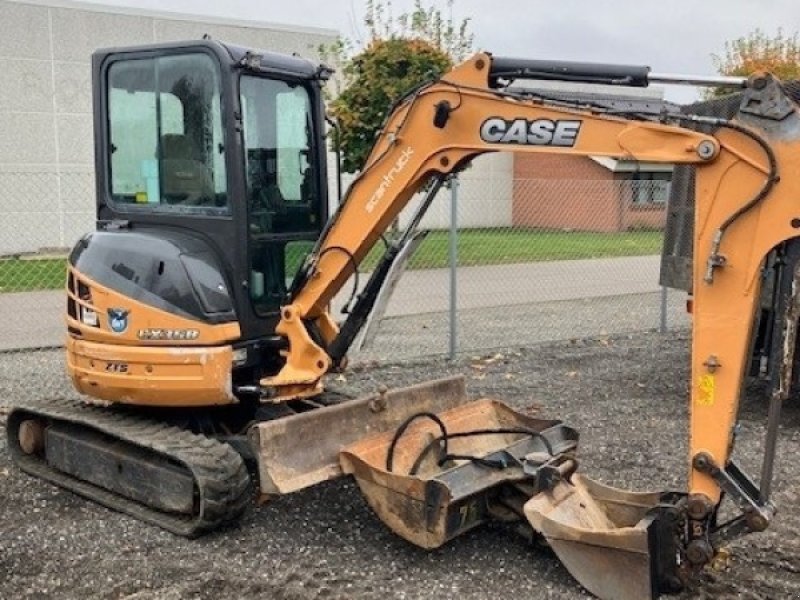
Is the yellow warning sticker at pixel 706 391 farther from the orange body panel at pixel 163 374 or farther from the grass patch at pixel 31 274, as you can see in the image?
the grass patch at pixel 31 274

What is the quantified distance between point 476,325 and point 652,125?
8182mm

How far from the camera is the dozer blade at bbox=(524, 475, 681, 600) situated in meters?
4.07

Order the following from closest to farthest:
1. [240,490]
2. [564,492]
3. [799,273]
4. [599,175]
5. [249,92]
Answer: [799,273] < [564,492] < [240,490] < [249,92] < [599,175]

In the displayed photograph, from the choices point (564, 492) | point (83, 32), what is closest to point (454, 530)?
point (564, 492)

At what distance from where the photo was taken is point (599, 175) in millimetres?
26609

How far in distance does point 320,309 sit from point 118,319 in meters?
1.13

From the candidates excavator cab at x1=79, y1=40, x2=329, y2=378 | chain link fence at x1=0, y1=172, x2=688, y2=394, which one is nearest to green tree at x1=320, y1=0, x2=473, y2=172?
chain link fence at x1=0, y1=172, x2=688, y2=394

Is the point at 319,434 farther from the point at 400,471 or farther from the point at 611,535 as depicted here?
the point at 611,535

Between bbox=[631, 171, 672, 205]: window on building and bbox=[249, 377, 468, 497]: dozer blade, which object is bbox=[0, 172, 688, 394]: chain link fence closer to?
bbox=[631, 171, 672, 205]: window on building

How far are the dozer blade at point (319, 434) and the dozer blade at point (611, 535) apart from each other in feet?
3.69

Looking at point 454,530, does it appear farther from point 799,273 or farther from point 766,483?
point 799,273

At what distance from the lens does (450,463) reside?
5.27 m

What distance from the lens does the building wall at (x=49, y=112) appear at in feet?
67.5

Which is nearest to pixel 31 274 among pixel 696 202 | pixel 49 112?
pixel 49 112
